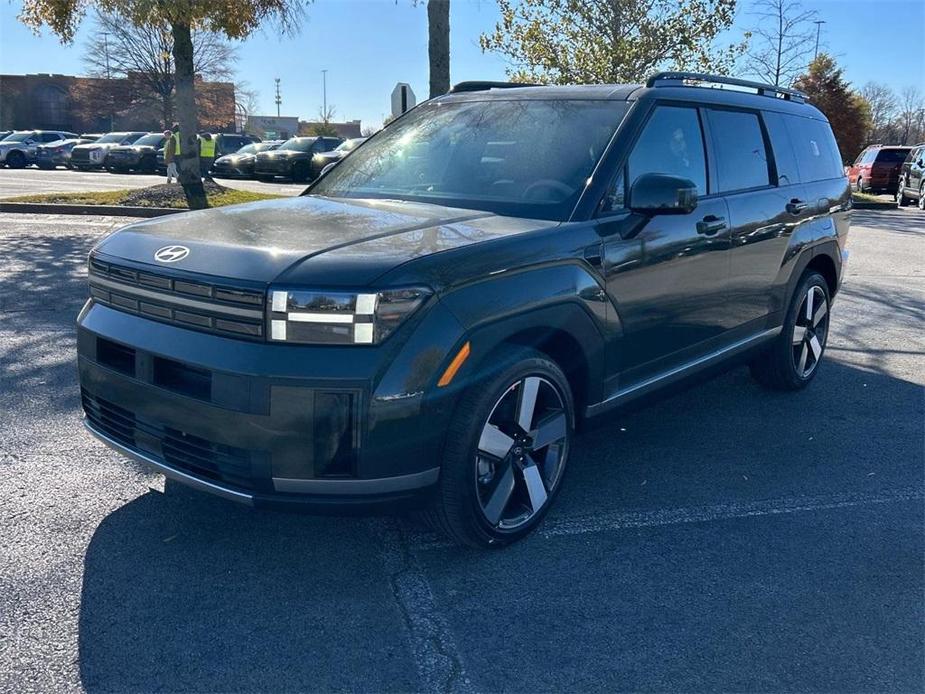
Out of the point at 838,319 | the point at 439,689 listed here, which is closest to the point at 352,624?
the point at 439,689

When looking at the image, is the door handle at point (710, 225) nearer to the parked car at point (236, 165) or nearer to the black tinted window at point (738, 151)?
the black tinted window at point (738, 151)

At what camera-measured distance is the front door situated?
13.0ft

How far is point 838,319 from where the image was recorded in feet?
27.7

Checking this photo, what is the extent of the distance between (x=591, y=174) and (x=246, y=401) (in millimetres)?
1927

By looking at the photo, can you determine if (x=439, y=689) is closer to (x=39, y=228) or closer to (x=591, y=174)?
(x=591, y=174)

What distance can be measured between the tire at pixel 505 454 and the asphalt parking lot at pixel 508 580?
16 centimetres

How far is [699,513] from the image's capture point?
159 inches

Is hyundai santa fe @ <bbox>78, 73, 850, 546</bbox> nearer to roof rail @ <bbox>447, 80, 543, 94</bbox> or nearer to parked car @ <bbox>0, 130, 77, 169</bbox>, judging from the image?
roof rail @ <bbox>447, 80, 543, 94</bbox>

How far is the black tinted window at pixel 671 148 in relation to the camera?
4199 mm

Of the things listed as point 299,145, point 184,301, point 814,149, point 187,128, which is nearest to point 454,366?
point 184,301

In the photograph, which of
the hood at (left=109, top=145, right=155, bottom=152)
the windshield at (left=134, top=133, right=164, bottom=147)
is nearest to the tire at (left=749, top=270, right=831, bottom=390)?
the hood at (left=109, top=145, right=155, bottom=152)

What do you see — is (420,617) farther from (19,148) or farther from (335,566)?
(19,148)

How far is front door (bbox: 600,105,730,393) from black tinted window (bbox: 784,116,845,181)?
145 centimetres

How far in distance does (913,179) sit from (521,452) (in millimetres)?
25325
